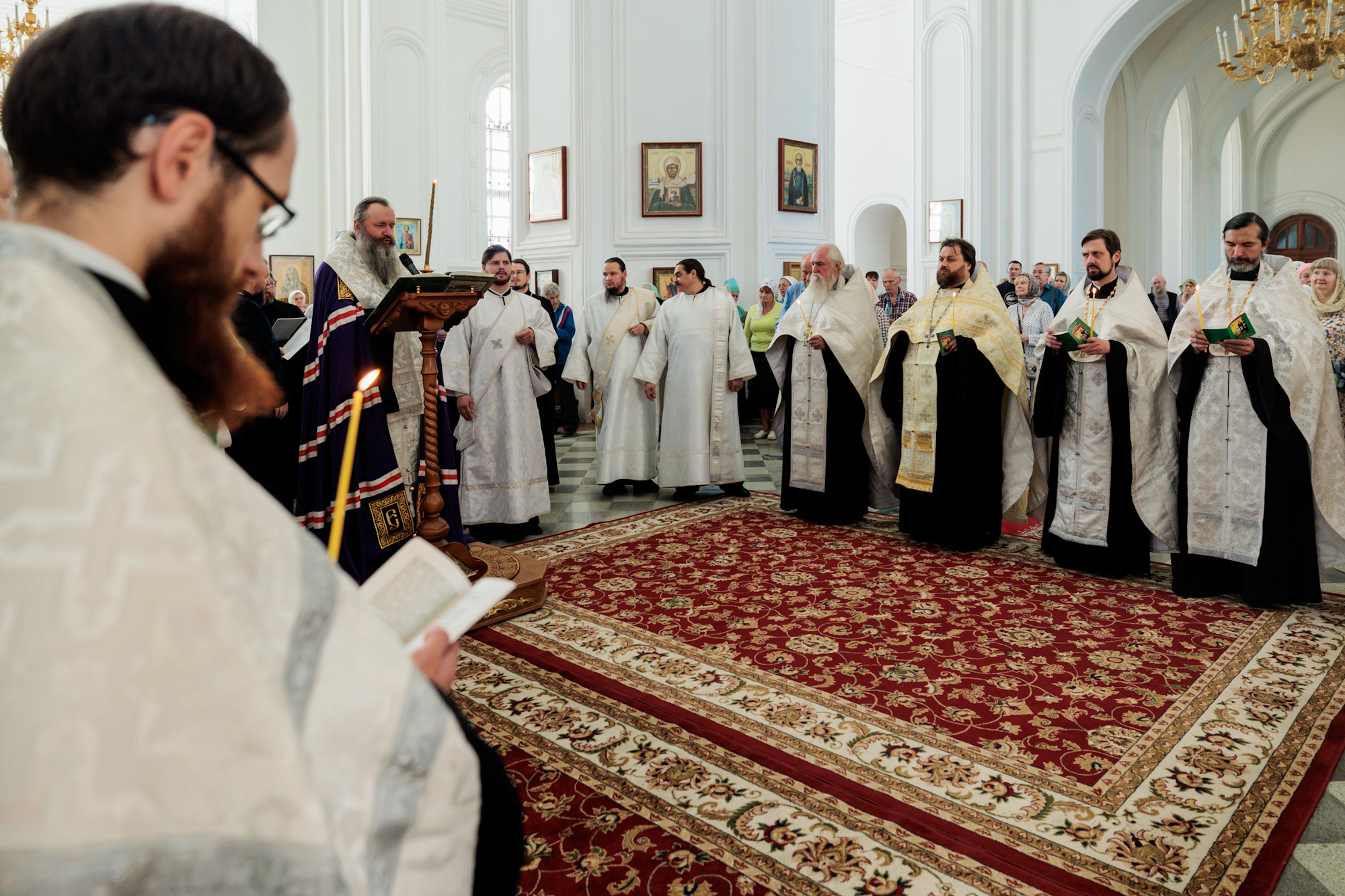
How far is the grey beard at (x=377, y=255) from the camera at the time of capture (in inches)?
183

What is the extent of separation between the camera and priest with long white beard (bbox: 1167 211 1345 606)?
441 centimetres

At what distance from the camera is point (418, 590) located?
1.10m

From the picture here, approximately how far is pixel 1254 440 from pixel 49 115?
501cm

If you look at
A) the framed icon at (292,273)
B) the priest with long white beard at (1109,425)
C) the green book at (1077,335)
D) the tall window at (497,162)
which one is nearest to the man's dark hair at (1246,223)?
the priest with long white beard at (1109,425)

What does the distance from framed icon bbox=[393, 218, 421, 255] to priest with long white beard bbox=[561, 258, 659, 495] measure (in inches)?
346

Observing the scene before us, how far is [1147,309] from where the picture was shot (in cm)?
505

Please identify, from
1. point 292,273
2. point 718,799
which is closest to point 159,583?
point 718,799

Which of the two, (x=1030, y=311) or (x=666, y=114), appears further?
(x=666, y=114)

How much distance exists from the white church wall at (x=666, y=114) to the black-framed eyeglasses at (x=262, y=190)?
9.92 meters

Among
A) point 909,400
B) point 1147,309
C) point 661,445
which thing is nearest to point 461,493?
point 661,445

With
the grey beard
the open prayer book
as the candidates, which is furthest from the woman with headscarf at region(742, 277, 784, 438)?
the open prayer book

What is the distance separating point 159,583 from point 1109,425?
17.1 ft

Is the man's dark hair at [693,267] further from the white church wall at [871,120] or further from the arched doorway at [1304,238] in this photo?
the arched doorway at [1304,238]

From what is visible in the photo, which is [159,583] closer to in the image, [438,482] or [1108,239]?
[438,482]
